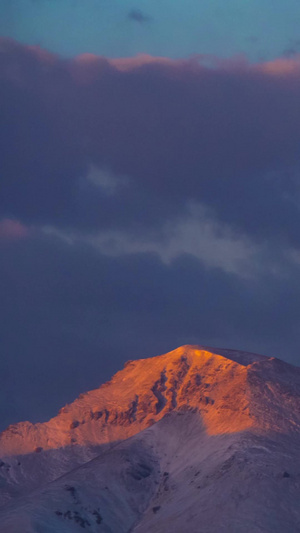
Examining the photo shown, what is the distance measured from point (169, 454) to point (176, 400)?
19.5m

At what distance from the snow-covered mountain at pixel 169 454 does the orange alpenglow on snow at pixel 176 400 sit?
239mm

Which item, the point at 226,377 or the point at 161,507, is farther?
the point at 226,377

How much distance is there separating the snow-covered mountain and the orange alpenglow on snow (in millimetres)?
239

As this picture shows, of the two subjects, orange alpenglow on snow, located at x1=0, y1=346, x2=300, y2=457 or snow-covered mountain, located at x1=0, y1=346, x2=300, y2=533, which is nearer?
snow-covered mountain, located at x1=0, y1=346, x2=300, y2=533

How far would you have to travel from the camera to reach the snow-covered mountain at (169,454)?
108 meters

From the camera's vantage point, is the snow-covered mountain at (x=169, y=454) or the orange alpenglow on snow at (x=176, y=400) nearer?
the snow-covered mountain at (x=169, y=454)

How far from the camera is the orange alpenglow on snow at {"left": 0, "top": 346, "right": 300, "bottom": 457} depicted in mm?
139375

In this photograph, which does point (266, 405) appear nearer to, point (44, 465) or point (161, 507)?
point (161, 507)

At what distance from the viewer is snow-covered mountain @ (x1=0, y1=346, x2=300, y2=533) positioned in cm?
10838

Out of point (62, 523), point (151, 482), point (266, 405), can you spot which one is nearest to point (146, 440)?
point (151, 482)

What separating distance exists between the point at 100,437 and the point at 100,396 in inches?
583

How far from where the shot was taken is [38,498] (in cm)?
11750

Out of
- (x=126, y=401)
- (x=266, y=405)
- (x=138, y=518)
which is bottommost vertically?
(x=138, y=518)

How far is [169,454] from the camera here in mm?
136875
